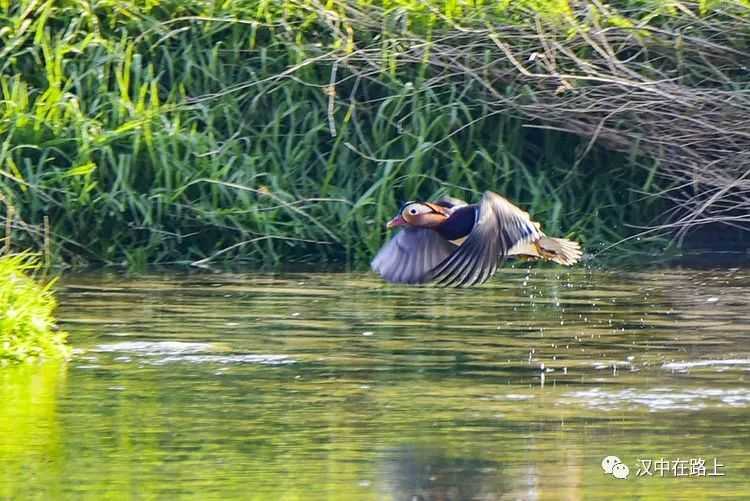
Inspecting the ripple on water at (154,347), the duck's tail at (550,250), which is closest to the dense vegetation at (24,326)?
the ripple on water at (154,347)

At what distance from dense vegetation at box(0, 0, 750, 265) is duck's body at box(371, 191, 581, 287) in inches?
124

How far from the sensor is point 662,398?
6410mm

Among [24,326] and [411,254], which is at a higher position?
[411,254]

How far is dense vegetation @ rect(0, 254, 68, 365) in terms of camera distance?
702cm

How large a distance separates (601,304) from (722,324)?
880 millimetres

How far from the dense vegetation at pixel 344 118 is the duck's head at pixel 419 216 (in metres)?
3.16

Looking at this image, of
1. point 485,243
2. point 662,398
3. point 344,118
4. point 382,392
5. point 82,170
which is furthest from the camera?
point 344,118

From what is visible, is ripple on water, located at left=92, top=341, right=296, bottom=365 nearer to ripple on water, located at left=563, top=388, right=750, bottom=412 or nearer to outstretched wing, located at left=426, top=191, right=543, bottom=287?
outstretched wing, located at left=426, top=191, right=543, bottom=287

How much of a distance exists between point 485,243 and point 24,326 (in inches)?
71.0

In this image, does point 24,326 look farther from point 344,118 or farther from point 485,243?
point 344,118

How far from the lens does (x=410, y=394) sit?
6562mm

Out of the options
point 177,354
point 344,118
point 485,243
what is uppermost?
point 344,118

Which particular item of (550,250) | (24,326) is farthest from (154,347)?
(550,250)

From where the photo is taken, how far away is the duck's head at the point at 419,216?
7.38m
